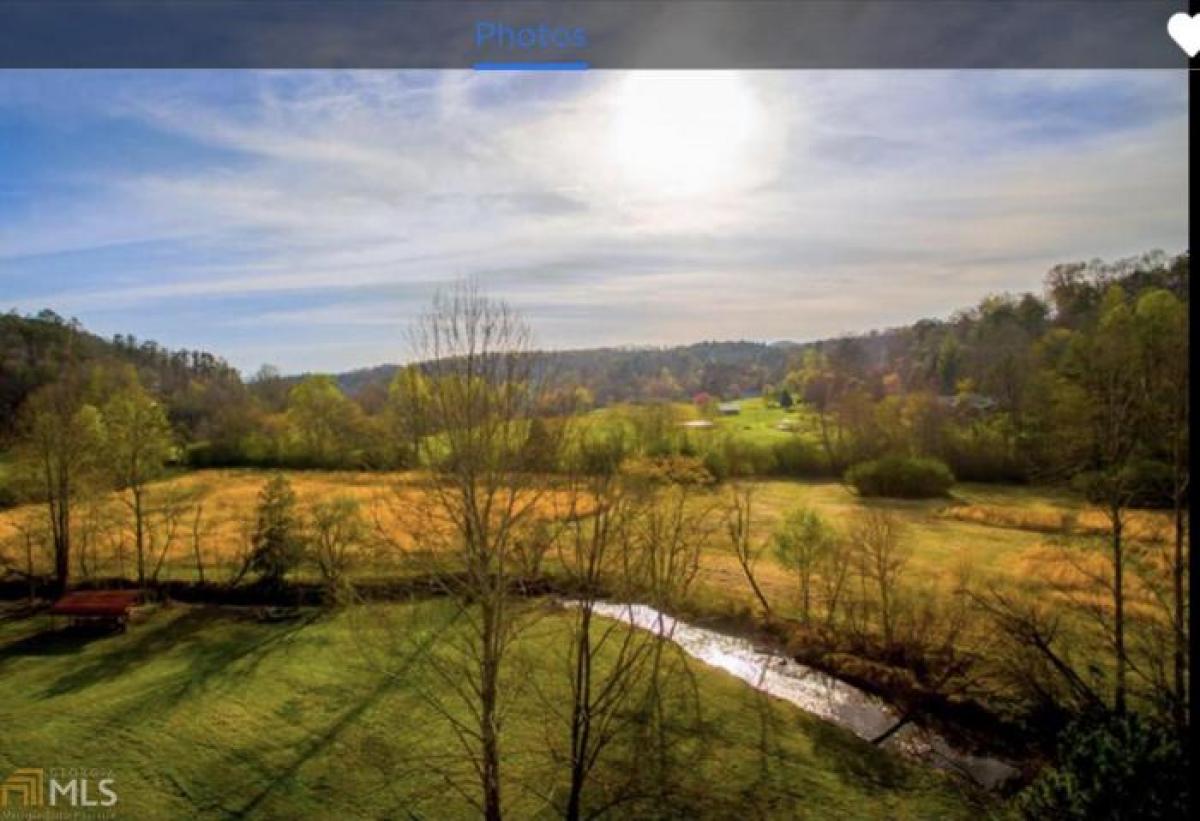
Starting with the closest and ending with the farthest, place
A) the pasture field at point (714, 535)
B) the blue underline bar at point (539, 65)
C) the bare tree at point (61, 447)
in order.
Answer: the blue underline bar at point (539, 65) → the bare tree at point (61, 447) → the pasture field at point (714, 535)

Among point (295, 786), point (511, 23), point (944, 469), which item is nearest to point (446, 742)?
point (295, 786)

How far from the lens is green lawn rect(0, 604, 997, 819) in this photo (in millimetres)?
3725

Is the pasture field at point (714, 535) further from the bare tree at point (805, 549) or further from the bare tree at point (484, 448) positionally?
the bare tree at point (484, 448)

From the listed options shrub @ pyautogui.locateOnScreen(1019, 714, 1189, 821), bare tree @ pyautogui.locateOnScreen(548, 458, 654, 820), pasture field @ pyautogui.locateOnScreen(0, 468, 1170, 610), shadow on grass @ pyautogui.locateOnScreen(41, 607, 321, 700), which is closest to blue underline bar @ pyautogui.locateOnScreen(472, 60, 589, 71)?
bare tree @ pyautogui.locateOnScreen(548, 458, 654, 820)

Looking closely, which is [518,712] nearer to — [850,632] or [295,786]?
[295,786]

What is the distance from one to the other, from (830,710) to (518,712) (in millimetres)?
2543

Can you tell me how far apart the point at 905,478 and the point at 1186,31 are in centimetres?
1131

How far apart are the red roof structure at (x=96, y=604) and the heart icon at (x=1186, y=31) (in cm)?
774

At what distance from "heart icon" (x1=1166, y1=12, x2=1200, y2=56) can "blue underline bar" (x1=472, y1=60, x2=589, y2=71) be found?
43.7 inches

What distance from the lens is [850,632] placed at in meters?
6.66

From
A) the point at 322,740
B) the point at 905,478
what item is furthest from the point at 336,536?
the point at 905,478

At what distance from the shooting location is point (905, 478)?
1165cm

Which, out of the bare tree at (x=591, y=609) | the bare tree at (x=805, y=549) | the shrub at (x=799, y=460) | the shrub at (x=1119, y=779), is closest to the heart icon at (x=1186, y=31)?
the shrub at (x=1119, y=779)

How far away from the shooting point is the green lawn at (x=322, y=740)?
372 cm
